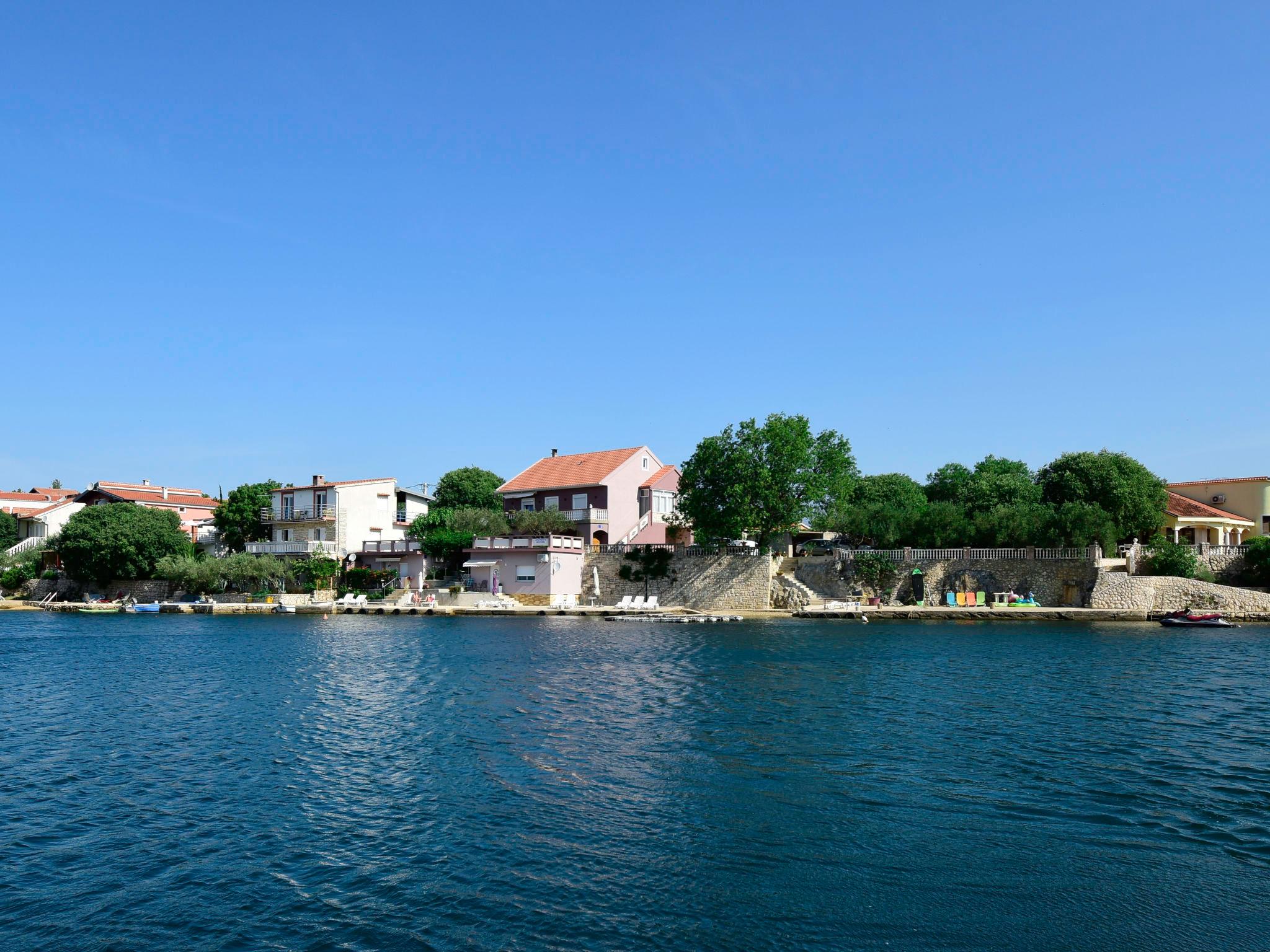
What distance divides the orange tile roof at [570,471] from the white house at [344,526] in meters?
8.35

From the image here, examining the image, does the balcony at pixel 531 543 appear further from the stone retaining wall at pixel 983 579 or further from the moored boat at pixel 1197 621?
the moored boat at pixel 1197 621

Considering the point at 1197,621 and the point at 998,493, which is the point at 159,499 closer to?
the point at 998,493

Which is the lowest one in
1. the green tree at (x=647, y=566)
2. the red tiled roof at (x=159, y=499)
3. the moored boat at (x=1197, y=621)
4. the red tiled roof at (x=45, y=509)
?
the moored boat at (x=1197, y=621)

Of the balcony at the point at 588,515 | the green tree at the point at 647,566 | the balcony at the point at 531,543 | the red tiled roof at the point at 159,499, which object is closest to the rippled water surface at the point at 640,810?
the green tree at the point at 647,566

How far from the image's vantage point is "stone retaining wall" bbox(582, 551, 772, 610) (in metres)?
52.4

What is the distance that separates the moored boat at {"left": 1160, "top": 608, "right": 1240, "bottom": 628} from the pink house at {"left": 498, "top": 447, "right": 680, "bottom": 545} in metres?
28.0

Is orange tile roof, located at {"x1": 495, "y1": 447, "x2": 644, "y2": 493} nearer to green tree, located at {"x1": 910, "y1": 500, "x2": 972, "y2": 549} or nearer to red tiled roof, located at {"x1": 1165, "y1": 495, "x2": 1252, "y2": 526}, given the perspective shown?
green tree, located at {"x1": 910, "y1": 500, "x2": 972, "y2": 549}

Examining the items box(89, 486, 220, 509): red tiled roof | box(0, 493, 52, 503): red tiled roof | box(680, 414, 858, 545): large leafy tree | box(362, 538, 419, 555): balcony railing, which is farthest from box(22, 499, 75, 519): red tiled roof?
box(680, 414, 858, 545): large leafy tree

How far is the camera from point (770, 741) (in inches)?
679

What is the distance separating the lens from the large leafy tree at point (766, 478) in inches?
1986

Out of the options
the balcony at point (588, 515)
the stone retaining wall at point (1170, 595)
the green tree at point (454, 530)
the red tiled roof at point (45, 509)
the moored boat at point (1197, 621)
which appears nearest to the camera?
the moored boat at point (1197, 621)

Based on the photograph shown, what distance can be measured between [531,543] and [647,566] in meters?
7.11

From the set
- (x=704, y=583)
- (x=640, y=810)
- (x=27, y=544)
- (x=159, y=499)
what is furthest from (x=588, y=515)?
(x=27, y=544)

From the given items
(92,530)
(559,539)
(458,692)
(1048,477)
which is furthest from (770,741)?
(92,530)
